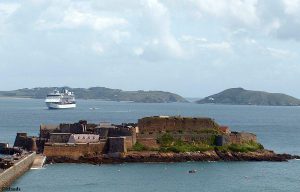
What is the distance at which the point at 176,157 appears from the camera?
6888 cm

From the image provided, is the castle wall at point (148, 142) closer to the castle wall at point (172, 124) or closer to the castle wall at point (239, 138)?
the castle wall at point (172, 124)

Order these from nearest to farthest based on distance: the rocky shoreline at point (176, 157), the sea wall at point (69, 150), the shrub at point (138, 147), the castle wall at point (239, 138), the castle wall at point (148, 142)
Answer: the rocky shoreline at point (176, 157) → the sea wall at point (69, 150) → the shrub at point (138, 147) → the castle wall at point (148, 142) → the castle wall at point (239, 138)

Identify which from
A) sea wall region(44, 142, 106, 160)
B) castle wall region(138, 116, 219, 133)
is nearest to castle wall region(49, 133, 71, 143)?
sea wall region(44, 142, 106, 160)

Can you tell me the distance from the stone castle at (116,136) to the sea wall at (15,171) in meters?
3.56

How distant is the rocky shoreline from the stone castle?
590mm

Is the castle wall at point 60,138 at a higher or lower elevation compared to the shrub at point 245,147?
higher

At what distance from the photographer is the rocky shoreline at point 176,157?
217ft

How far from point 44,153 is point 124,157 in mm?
6526

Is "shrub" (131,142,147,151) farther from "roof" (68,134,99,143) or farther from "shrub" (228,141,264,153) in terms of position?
"shrub" (228,141,264,153)

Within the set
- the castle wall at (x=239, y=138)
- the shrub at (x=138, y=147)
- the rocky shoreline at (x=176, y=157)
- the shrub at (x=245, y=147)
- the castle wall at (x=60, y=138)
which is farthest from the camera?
the castle wall at (x=239, y=138)

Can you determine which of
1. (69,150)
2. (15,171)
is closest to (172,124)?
(69,150)

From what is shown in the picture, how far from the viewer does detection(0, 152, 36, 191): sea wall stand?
50.4m

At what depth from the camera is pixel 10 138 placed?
92.4 m

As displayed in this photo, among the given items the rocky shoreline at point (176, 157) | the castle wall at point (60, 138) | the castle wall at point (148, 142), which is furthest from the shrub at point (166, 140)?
the castle wall at point (60, 138)
